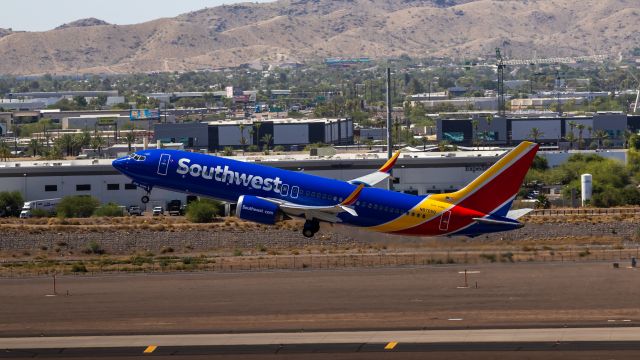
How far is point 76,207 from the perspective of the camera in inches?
5197

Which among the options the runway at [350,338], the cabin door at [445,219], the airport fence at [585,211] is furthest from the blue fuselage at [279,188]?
the airport fence at [585,211]

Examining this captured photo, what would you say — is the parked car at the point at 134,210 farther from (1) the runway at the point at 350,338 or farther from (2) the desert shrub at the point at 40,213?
(1) the runway at the point at 350,338

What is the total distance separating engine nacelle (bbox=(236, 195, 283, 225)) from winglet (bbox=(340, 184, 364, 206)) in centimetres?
422

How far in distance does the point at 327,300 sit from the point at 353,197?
6287 millimetres

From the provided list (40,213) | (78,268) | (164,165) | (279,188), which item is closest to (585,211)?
(279,188)

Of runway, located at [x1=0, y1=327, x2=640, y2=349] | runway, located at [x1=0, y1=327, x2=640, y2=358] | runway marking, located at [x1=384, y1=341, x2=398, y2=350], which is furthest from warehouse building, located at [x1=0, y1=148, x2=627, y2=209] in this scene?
runway marking, located at [x1=384, y1=341, x2=398, y2=350]

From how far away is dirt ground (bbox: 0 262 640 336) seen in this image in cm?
7675

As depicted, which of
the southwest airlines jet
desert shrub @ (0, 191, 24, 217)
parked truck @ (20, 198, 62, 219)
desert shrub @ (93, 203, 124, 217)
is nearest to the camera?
the southwest airlines jet

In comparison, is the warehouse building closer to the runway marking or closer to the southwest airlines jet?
the southwest airlines jet

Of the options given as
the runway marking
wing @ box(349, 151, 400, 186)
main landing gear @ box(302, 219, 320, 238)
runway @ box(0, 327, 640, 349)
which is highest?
wing @ box(349, 151, 400, 186)

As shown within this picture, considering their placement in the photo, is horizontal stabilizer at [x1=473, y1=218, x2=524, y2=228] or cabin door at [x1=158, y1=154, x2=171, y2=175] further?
cabin door at [x1=158, y1=154, x2=171, y2=175]

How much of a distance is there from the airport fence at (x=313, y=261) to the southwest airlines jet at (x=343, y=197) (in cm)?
854

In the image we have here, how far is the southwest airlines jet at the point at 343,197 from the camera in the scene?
87.2 meters

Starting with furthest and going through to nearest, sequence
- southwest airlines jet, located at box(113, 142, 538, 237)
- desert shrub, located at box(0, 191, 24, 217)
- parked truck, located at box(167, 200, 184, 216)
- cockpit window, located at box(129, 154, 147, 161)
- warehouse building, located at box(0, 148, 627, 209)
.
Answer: warehouse building, located at box(0, 148, 627, 209), desert shrub, located at box(0, 191, 24, 217), parked truck, located at box(167, 200, 184, 216), cockpit window, located at box(129, 154, 147, 161), southwest airlines jet, located at box(113, 142, 538, 237)
